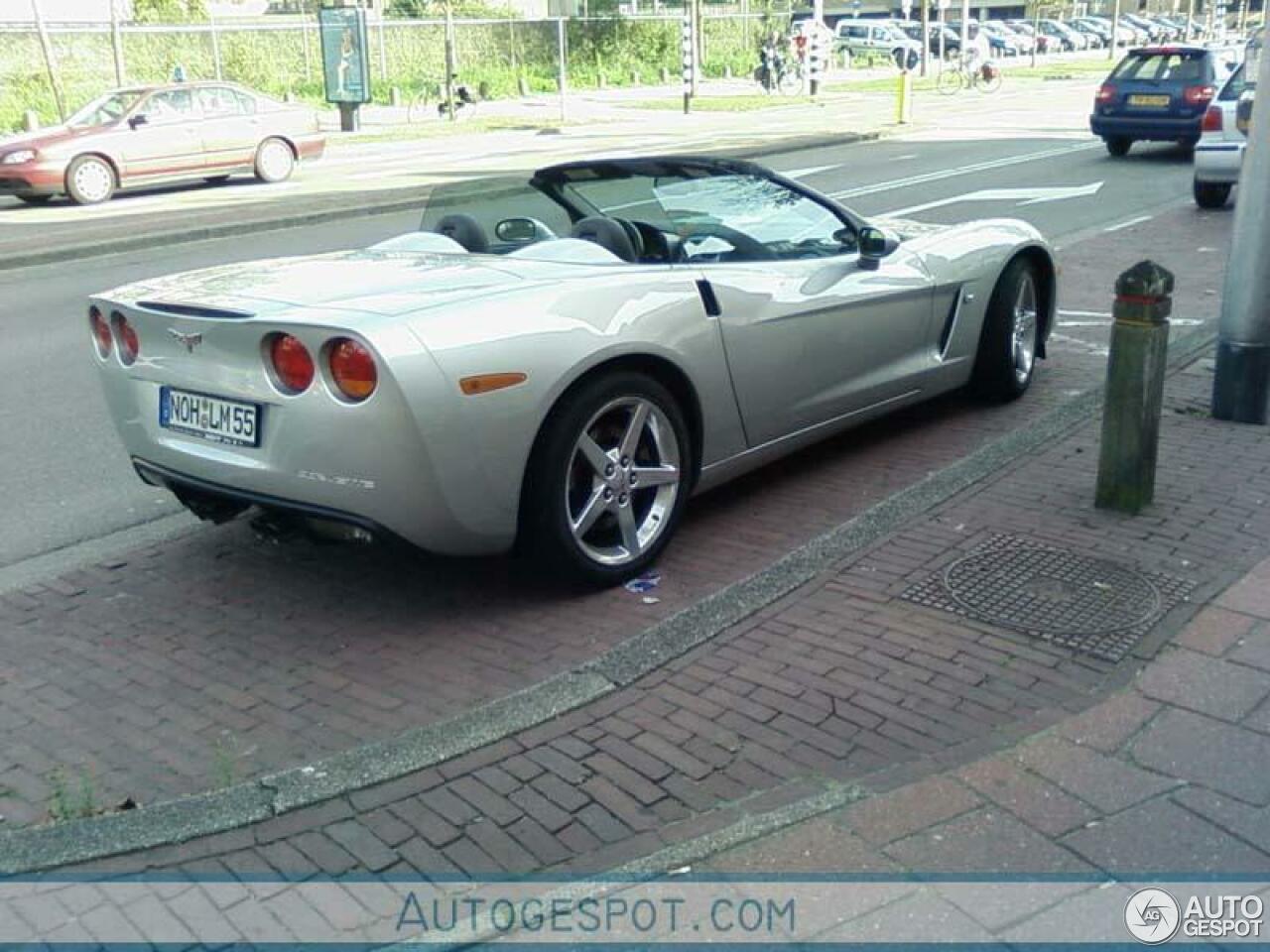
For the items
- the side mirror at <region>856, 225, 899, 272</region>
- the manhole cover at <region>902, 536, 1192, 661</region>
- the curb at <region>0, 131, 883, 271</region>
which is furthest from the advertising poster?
the manhole cover at <region>902, 536, 1192, 661</region>

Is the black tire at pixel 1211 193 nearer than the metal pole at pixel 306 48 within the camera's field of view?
Yes

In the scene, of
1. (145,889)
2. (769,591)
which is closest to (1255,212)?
(769,591)

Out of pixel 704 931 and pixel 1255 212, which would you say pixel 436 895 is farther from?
pixel 1255 212

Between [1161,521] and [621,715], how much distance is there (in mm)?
2501

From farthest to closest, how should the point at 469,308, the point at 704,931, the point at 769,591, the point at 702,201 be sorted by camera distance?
1. the point at 702,201
2. the point at 769,591
3. the point at 469,308
4. the point at 704,931

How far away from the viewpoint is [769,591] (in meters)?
4.52

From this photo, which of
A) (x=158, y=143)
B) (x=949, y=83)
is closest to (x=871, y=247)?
(x=158, y=143)

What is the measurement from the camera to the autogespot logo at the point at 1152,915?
9.09ft

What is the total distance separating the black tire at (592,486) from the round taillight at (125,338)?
150 cm

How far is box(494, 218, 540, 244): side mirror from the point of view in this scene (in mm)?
5559

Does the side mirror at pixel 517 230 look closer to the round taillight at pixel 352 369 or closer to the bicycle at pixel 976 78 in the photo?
the round taillight at pixel 352 369

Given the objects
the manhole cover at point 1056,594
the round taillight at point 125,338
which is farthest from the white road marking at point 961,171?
the round taillight at point 125,338

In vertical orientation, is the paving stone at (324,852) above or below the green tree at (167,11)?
below

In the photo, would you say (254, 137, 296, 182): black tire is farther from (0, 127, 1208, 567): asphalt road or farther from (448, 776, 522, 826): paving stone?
(448, 776, 522, 826): paving stone
